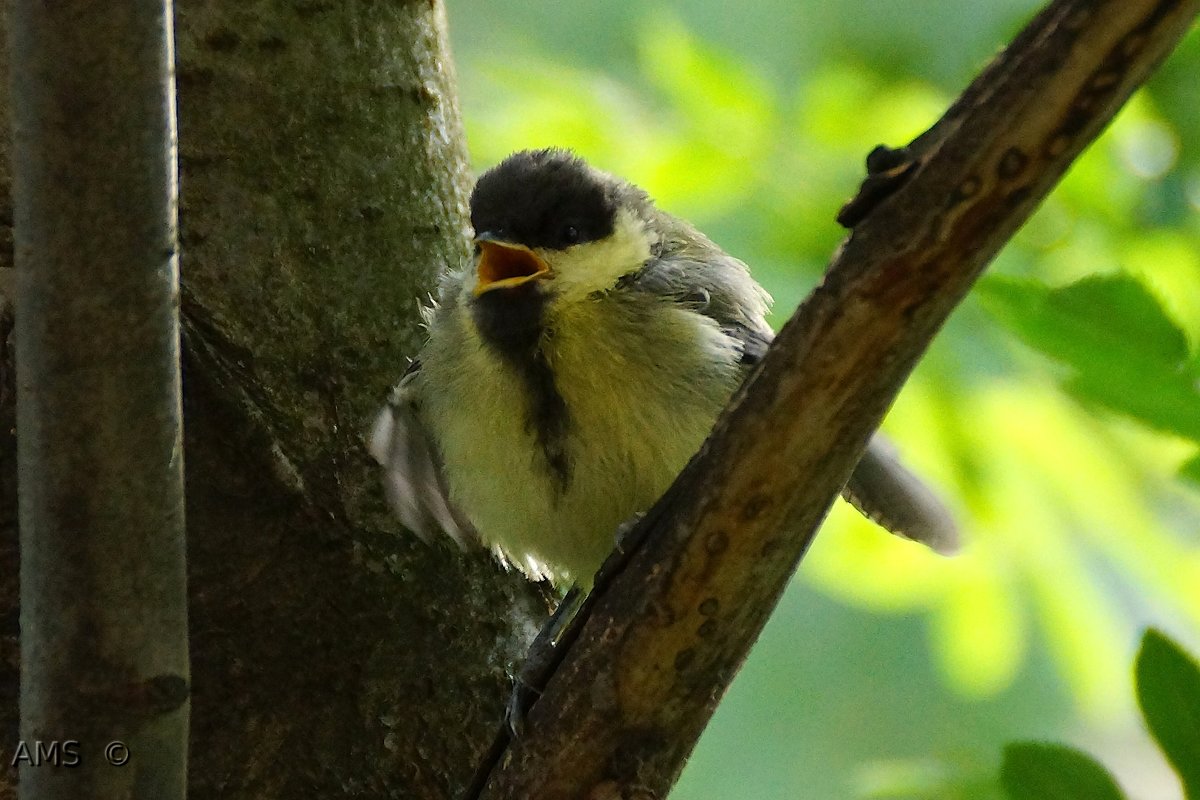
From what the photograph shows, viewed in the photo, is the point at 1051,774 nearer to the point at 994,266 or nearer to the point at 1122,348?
the point at 1122,348

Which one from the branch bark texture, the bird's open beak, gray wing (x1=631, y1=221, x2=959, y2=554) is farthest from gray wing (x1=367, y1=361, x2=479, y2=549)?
the branch bark texture

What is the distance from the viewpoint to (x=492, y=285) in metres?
1.40

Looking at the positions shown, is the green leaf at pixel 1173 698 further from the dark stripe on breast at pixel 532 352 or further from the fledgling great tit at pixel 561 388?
the dark stripe on breast at pixel 532 352

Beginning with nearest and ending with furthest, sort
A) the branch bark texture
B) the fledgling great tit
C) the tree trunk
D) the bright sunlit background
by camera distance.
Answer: the branch bark texture → the tree trunk → the fledgling great tit → the bright sunlit background

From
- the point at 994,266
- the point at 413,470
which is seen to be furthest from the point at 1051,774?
the point at 994,266

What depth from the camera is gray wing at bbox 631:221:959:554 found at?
55.3 inches

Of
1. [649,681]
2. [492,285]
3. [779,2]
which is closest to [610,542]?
[492,285]

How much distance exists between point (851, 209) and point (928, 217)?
5 cm

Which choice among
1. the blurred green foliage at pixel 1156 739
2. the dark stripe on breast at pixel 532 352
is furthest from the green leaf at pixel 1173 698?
the dark stripe on breast at pixel 532 352

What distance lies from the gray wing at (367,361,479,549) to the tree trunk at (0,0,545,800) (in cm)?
2

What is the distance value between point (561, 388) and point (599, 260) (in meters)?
0.21

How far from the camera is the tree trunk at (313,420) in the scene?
46.9 inches

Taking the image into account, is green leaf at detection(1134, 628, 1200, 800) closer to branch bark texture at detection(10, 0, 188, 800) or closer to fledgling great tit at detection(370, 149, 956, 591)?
fledgling great tit at detection(370, 149, 956, 591)

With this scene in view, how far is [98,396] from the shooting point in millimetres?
847
